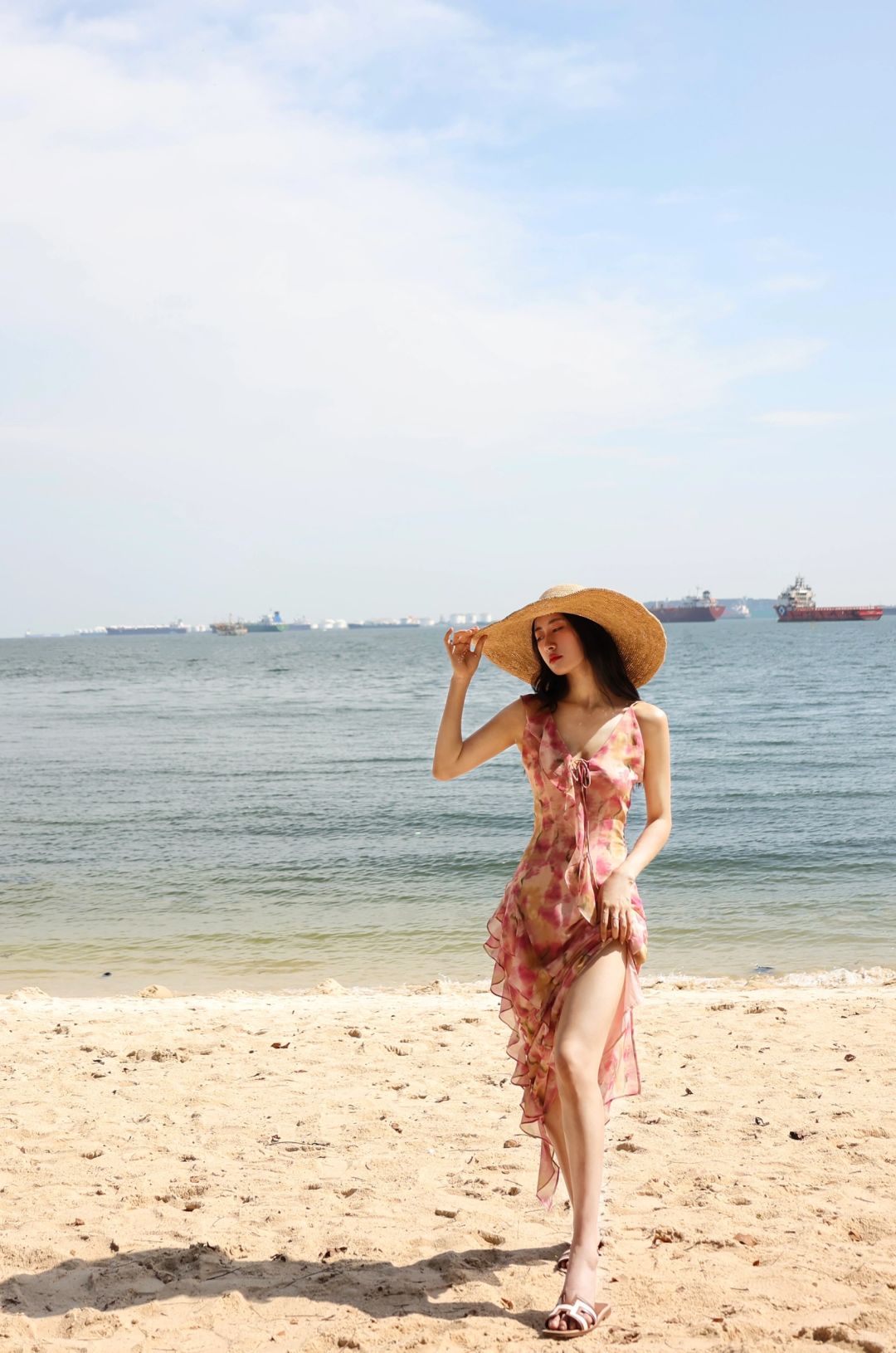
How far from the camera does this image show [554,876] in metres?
3.49

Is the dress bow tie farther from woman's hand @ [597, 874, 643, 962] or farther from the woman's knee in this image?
the woman's knee

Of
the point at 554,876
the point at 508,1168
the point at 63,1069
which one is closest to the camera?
the point at 554,876

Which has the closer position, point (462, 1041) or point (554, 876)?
point (554, 876)

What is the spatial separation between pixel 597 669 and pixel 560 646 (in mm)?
147

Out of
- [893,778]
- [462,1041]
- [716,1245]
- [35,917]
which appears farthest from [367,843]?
[716,1245]

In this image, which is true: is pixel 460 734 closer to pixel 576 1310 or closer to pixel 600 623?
pixel 600 623

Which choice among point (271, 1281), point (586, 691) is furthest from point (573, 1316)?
point (586, 691)

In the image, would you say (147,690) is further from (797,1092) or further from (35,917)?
(797,1092)

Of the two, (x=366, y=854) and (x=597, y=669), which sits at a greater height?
(x=597, y=669)

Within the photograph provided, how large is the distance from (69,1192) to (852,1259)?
2.96 metres

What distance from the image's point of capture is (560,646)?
147 inches

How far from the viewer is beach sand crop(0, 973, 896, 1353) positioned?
3.39 metres

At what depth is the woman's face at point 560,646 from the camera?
12.2 ft

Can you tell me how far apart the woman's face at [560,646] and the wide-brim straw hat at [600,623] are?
0.15 ft
